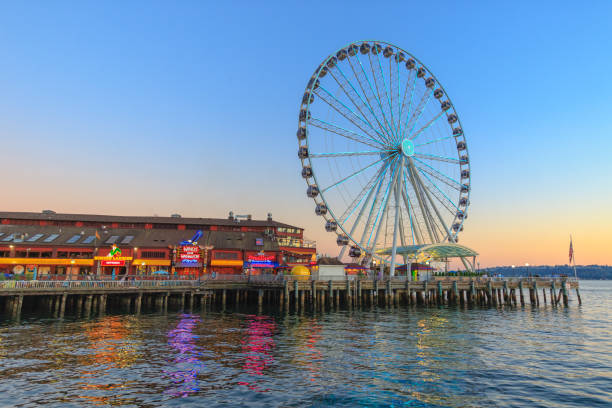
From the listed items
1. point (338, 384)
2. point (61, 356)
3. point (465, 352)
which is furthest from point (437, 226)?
point (61, 356)

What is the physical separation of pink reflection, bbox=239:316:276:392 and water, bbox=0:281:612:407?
0.11 m

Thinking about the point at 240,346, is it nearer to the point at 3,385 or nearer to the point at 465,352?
the point at 3,385

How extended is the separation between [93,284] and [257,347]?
26.6 metres

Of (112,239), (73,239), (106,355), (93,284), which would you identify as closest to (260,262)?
(93,284)

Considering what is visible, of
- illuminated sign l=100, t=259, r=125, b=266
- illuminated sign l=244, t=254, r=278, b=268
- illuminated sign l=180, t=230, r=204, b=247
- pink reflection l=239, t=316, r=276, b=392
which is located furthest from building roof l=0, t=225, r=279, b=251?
pink reflection l=239, t=316, r=276, b=392

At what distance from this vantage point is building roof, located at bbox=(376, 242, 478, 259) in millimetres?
52147

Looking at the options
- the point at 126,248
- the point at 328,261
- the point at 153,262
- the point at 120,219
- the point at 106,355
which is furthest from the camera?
the point at 120,219

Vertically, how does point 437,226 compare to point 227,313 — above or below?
above

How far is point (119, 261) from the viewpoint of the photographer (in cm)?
5372

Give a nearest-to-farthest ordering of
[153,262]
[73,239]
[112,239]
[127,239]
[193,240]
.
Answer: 1. [193,240]
2. [153,262]
3. [73,239]
4. [112,239]
5. [127,239]

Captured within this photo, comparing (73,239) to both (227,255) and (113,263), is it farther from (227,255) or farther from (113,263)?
(227,255)

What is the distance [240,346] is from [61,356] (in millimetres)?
9453

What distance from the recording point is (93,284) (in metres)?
42.2

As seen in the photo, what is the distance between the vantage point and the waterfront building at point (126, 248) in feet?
199
